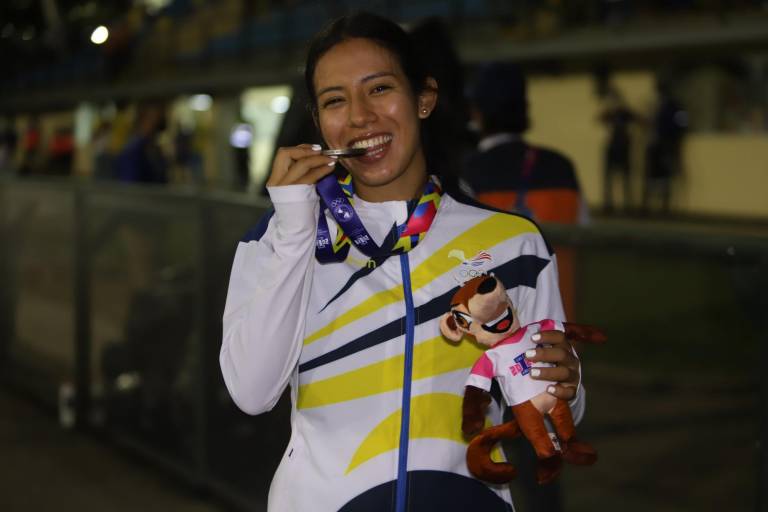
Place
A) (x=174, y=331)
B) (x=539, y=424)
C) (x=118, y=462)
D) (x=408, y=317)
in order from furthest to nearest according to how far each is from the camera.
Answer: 1. (x=118, y=462)
2. (x=174, y=331)
3. (x=408, y=317)
4. (x=539, y=424)

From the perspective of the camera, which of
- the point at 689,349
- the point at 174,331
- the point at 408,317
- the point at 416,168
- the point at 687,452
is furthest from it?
the point at 689,349

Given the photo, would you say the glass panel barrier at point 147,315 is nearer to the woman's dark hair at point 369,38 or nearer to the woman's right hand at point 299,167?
the woman's dark hair at point 369,38

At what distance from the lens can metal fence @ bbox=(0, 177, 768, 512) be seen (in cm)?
308

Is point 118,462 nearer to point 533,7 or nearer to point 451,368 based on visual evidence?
point 451,368

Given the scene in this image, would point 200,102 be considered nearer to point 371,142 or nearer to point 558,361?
point 371,142

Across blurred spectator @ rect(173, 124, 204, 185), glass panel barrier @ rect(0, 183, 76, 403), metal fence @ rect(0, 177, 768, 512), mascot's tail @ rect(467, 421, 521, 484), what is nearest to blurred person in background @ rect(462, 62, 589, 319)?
metal fence @ rect(0, 177, 768, 512)

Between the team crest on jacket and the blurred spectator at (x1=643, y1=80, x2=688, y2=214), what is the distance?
16426 mm

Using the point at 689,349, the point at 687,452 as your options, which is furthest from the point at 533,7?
the point at 687,452

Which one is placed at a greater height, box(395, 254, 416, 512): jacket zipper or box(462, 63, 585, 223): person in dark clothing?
box(462, 63, 585, 223): person in dark clothing

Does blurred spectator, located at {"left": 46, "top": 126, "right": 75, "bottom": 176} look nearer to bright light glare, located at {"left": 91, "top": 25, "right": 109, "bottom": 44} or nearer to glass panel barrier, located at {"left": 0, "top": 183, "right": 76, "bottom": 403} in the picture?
glass panel barrier, located at {"left": 0, "top": 183, "right": 76, "bottom": 403}

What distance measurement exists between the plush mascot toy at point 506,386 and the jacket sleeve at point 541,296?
0.48 ft

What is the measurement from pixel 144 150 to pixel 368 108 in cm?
638

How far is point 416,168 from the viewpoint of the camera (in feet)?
6.95

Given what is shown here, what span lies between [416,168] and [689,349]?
4.99m
